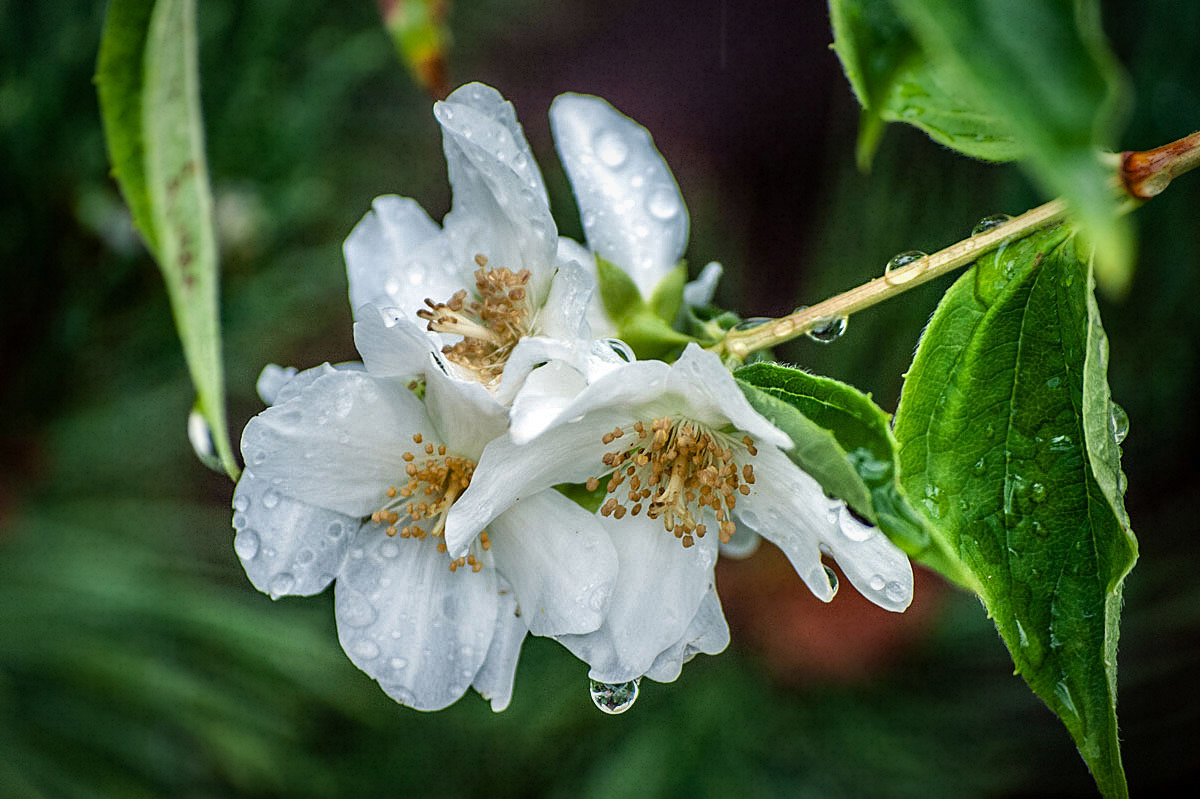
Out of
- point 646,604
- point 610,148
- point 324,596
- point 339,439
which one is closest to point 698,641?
point 646,604

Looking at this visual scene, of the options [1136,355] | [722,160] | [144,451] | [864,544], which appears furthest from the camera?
[722,160]

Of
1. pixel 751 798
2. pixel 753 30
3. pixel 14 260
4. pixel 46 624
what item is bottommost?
pixel 751 798

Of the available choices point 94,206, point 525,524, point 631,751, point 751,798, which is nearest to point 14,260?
point 94,206

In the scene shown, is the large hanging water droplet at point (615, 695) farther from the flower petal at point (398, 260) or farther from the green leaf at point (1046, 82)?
the green leaf at point (1046, 82)

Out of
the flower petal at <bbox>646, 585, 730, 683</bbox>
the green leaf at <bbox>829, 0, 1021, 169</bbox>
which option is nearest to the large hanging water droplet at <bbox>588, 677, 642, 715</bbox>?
the flower petal at <bbox>646, 585, 730, 683</bbox>

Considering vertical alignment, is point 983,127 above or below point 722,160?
above

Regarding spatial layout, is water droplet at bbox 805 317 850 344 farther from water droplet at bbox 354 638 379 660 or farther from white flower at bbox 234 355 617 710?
water droplet at bbox 354 638 379 660

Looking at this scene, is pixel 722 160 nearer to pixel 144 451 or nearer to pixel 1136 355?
pixel 1136 355

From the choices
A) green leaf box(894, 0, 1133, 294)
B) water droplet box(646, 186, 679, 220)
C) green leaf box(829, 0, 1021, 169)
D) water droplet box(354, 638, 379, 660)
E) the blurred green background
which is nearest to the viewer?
green leaf box(894, 0, 1133, 294)

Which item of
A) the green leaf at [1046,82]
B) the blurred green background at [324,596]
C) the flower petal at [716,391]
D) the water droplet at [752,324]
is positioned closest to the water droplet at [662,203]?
the water droplet at [752,324]
